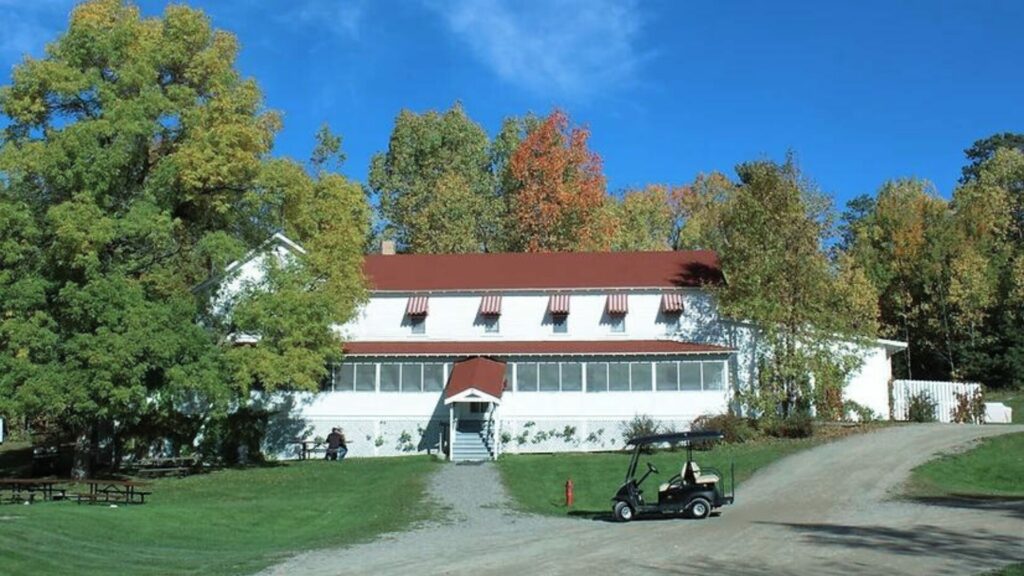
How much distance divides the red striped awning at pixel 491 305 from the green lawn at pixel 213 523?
1225 centimetres

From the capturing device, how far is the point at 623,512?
2270 cm

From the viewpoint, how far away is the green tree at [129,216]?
31.1 metres

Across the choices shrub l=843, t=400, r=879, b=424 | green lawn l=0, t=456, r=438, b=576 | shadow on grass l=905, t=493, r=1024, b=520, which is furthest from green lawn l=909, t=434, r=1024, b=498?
green lawn l=0, t=456, r=438, b=576

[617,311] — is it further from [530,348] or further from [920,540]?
[920,540]

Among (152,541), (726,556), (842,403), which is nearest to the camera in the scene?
(726,556)

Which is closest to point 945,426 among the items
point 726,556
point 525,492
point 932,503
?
point 932,503

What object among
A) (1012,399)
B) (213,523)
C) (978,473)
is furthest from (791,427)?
(213,523)

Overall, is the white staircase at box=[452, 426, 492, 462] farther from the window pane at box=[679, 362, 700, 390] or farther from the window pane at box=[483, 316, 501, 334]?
the window pane at box=[679, 362, 700, 390]

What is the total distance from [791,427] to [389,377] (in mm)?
17336

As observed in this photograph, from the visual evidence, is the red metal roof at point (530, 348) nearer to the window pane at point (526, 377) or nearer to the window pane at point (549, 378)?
the window pane at point (526, 377)

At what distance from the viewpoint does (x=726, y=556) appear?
1609 centimetres

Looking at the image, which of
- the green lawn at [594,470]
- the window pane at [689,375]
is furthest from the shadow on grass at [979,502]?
the window pane at [689,375]

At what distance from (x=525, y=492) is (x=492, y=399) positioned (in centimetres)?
1138

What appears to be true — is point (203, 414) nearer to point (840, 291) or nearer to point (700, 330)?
point (700, 330)
